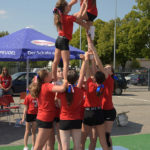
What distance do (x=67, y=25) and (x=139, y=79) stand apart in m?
28.4

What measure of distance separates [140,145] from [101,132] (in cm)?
251

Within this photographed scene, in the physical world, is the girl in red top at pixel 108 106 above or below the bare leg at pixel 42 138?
above

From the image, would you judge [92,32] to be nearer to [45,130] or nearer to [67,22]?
[67,22]

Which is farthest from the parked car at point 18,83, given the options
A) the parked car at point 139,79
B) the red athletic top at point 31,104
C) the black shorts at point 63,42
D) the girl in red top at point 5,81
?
the parked car at point 139,79

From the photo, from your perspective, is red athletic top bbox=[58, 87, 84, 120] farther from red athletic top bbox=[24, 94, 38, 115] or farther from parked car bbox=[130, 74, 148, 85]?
parked car bbox=[130, 74, 148, 85]

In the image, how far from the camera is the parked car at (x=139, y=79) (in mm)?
31531

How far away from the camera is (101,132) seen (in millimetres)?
4461

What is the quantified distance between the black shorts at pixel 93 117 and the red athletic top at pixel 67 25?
51.0 inches

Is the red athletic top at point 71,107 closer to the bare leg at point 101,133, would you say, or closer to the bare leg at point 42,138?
the bare leg at point 42,138

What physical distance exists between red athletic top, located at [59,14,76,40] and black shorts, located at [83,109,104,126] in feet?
4.25

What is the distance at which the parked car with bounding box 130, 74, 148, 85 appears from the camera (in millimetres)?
31531

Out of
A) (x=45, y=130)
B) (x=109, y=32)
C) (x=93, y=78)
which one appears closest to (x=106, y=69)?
(x=93, y=78)

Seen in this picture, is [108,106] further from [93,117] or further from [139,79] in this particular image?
[139,79]

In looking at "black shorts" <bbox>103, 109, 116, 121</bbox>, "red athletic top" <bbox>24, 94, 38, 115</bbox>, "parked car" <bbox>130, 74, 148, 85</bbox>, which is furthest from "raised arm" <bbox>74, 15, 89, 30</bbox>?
"parked car" <bbox>130, 74, 148, 85</bbox>
